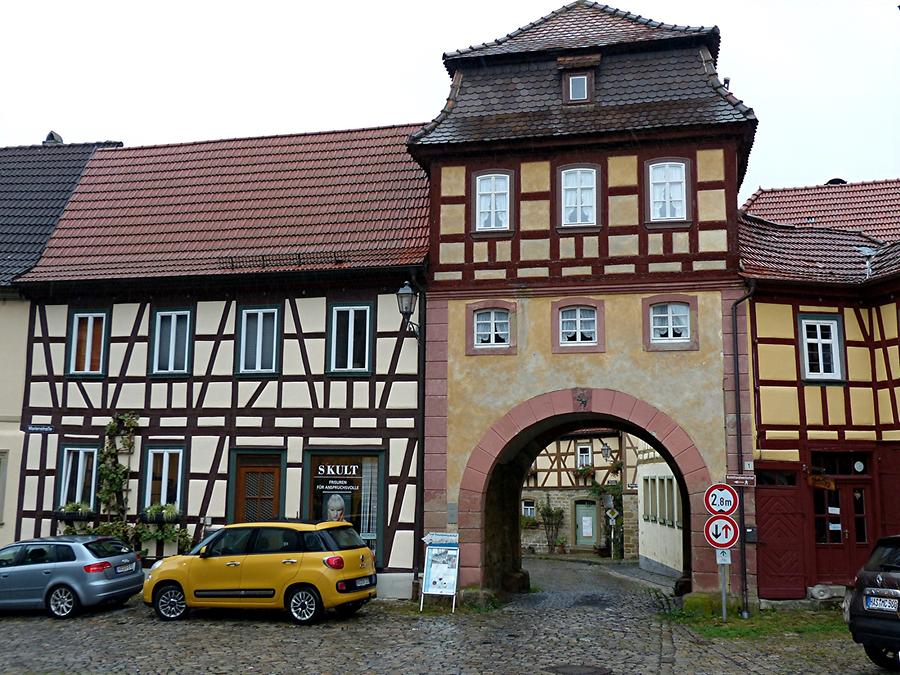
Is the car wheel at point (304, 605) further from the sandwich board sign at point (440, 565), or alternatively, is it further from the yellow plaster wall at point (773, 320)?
the yellow plaster wall at point (773, 320)

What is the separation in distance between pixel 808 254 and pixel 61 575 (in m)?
15.1

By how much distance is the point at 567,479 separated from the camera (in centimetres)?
4247

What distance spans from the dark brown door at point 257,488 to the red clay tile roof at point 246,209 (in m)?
3.92

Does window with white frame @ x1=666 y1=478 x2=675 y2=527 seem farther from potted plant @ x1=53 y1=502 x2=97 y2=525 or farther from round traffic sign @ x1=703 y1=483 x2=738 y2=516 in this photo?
potted plant @ x1=53 y1=502 x2=97 y2=525

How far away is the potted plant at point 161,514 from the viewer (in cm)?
1958

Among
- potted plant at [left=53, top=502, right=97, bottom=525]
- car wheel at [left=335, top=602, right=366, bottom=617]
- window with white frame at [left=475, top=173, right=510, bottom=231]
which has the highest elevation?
window with white frame at [left=475, top=173, right=510, bottom=231]

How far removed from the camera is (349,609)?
16.4m

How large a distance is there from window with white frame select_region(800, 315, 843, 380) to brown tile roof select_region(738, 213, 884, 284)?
0.84m

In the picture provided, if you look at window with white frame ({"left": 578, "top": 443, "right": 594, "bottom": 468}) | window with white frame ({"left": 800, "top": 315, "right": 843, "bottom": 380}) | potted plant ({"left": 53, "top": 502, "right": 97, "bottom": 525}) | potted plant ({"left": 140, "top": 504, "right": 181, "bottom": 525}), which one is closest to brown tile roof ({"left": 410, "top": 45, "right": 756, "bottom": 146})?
window with white frame ({"left": 800, "top": 315, "right": 843, "bottom": 380})

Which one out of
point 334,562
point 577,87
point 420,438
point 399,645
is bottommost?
point 399,645

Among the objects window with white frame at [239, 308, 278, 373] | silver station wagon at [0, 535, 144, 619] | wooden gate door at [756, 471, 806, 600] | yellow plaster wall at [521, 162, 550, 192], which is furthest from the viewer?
window with white frame at [239, 308, 278, 373]

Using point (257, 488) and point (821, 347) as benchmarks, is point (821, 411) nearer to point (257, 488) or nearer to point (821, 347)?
point (821, 347)

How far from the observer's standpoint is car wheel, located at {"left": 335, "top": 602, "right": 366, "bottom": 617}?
1603 centimetres

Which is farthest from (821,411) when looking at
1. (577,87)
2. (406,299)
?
(406,299)
